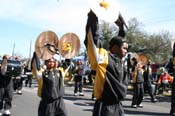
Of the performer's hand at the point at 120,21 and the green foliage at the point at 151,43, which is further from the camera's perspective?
the green foliage at the point at 151,43

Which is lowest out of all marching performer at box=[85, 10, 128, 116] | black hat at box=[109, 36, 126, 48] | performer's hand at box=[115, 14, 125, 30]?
marching performer at box=[85, 10, 128, 116]

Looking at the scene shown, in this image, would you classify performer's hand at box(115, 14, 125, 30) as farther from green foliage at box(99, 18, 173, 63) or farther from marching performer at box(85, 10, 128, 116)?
green foliage at box(99, 18, 173, 63)

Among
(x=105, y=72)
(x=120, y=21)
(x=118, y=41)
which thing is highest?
(x=120, y=21)

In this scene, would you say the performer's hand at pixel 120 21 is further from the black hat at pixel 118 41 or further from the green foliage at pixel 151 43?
the green foliage at pixel 151 43

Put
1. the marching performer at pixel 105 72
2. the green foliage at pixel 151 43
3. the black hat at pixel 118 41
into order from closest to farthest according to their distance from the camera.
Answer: the marching performer at pixel 105 72 → the black hat at pixel 118 41 → the green foliage at pixel 151 43

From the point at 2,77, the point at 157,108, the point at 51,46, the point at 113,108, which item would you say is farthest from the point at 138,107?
the point at 113,108

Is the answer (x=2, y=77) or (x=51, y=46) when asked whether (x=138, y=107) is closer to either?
(x=2, y=77)

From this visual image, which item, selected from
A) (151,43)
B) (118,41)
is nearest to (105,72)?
(118,41)

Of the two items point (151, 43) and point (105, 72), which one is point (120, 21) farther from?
point (151, 43)

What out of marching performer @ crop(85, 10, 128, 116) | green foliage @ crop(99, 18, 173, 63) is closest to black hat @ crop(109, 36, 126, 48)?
marching performer @ crop(85, 10, 128, 116)

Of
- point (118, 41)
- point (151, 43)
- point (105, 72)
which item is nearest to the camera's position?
point (105, 72)

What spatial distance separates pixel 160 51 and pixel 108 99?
60203mm

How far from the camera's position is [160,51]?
6469cm

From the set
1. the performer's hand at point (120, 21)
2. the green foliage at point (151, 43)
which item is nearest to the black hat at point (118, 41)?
the performer's hand at point (120, 21)
